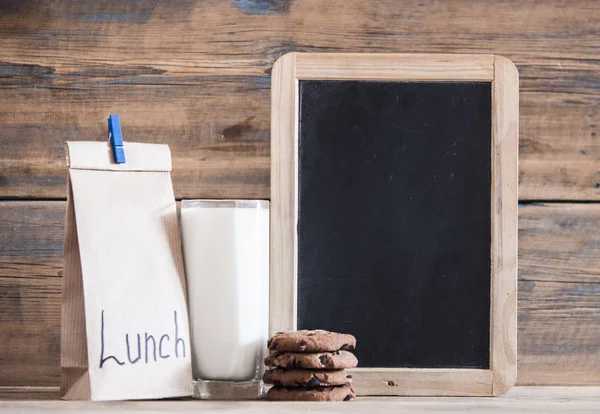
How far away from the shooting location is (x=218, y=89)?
1185mm

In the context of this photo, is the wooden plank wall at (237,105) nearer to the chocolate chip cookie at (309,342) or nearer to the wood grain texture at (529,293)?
the wood grain texture at (529,293)

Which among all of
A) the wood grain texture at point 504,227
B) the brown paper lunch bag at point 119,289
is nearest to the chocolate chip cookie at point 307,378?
the brown paper lunch bag at point 119,289

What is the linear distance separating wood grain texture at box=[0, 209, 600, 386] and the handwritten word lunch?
0.30 metres

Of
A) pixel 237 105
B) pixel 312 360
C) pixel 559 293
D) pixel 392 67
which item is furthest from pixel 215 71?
pixel 559 293

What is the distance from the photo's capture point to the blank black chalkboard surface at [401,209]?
1.08 m

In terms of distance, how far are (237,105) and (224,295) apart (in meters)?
0.35

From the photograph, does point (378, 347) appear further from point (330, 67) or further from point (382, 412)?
point (330, 67)

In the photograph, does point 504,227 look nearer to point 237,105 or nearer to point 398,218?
point 398,218

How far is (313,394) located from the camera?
35.3 inches

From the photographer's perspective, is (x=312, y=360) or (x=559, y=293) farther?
(x=559, y=293)

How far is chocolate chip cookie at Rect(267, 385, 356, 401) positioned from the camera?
2.94 feet

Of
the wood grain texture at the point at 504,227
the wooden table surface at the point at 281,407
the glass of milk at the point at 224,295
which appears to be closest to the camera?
the wooden table surface at the point at 281,407

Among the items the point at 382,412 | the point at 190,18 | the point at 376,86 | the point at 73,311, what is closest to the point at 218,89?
the point at 190,18

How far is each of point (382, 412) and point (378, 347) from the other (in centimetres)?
25
